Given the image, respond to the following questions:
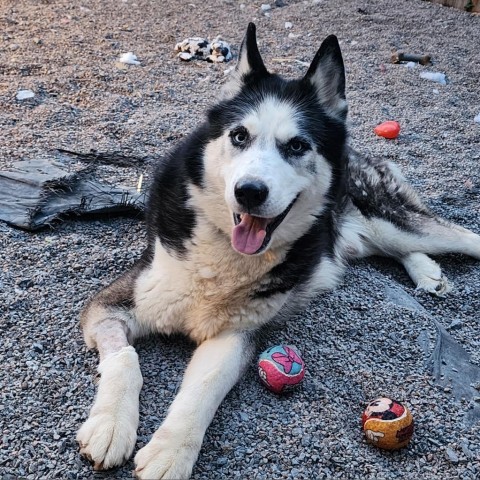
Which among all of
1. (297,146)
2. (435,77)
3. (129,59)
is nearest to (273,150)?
(297,146)

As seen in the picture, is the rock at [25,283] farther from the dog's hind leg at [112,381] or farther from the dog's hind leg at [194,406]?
the dog's hind leg at [194,406]

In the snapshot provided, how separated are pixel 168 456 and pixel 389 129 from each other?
416cm

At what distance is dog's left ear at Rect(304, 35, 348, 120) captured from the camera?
3111 millimetres

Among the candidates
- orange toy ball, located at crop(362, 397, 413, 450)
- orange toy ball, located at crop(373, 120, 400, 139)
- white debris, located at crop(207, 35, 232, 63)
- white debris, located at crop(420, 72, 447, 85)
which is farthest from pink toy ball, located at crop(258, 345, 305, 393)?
white debris, located at crop(420, 72, 447, 85)

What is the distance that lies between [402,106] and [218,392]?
15.1ft

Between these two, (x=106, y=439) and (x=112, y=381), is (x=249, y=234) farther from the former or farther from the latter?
(x=106, y=439)

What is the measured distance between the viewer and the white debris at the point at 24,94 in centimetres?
529

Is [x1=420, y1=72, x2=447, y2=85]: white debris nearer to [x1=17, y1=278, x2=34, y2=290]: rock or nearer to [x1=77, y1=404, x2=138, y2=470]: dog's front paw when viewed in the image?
[x1=17, y1=278, x2=34, y2=290]: rock

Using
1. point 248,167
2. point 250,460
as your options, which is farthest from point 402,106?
point 250,460

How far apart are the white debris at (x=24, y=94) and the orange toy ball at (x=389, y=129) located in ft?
10.1

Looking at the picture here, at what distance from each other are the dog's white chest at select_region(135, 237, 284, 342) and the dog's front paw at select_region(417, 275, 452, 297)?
4.47 ft

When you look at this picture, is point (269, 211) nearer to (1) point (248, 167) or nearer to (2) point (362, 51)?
(1) point (248, 167)

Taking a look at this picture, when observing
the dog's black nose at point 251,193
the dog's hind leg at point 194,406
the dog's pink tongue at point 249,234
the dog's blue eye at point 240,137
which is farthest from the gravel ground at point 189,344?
the dog's blue eye at point 240,137

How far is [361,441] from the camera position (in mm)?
2582
